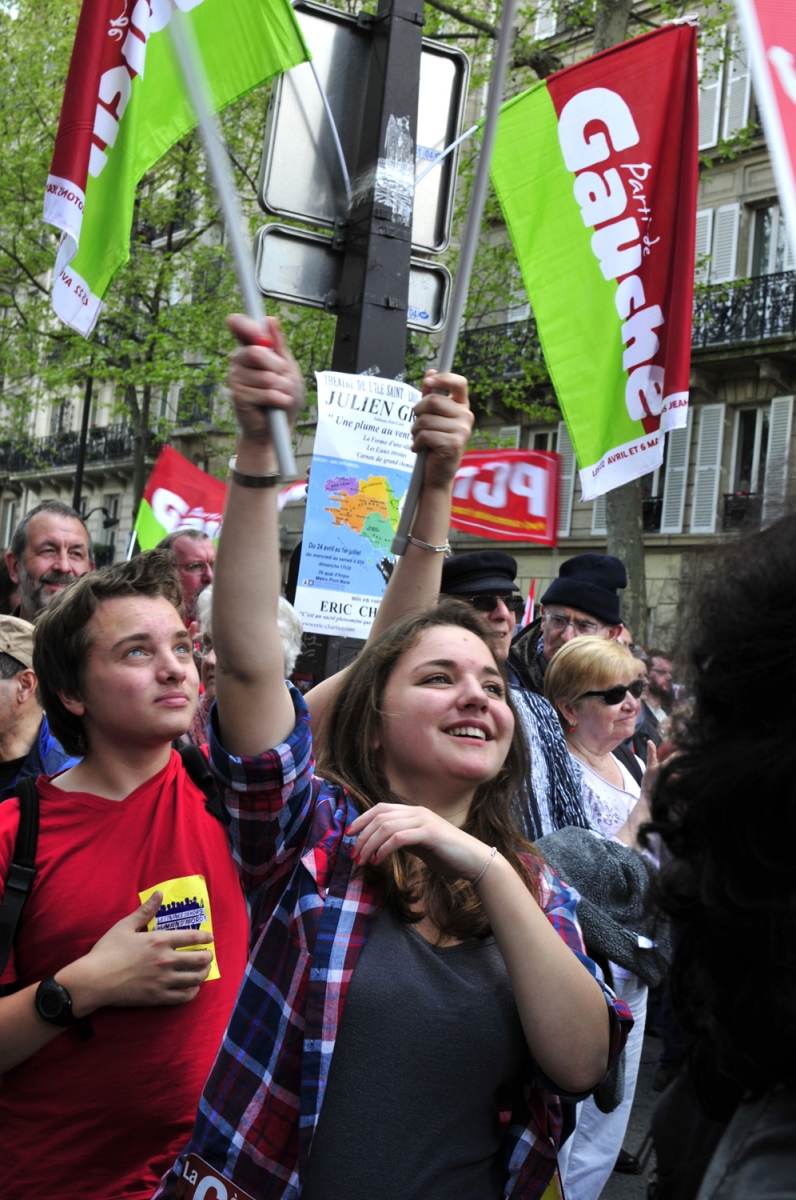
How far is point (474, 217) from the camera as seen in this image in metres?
2.08

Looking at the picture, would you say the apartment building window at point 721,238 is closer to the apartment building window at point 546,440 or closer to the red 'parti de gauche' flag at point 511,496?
the apartment building window at point 546,440

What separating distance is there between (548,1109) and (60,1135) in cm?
83

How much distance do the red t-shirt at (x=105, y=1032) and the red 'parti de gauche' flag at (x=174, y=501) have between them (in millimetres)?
6842

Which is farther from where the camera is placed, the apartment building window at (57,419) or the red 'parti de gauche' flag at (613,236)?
the apartment building window at (57,419)

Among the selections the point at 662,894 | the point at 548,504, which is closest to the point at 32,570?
the point at 662,894

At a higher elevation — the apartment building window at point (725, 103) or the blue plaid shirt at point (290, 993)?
the apartment building window at point (725, 103)

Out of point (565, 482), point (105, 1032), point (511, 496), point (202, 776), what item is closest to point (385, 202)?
point (202, 776)

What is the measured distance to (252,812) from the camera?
5.89 feet

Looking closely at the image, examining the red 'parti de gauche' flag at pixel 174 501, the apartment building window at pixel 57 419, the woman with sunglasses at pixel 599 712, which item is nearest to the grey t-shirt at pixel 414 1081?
the woman with sunglasses at pixel 599 712

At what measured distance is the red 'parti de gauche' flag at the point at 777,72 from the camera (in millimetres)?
1904

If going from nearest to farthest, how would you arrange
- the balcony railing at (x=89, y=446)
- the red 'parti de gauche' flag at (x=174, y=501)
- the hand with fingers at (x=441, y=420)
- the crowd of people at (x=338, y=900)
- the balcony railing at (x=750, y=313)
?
the crowd of people at (x=338, y=900) → the hand with fingers at (x=441, y=420) → the red 'parti de gauche' flag at (x=174, y=501) → the balcony railing at (x=750, y=313) → the balcony railing at (x=89, y=446)

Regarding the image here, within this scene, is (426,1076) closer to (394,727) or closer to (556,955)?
(556,955)

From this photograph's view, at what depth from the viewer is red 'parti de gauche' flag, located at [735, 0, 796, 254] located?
190 cm

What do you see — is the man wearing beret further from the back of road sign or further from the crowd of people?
the back of road sign
